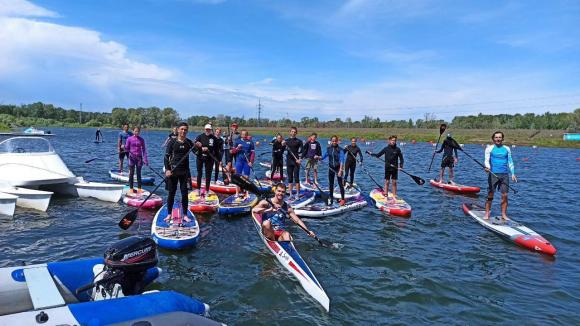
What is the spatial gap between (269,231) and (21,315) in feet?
17.3

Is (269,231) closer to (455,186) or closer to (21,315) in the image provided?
(21,315)

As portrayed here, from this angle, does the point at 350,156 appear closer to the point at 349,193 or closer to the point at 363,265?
the point at 349,193

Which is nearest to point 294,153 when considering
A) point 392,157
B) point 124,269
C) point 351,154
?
point 351,154

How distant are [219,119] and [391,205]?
107188 mm

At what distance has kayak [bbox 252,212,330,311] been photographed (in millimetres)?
6797

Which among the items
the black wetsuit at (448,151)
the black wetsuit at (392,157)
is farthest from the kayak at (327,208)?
the black wetsuit at (448,151)

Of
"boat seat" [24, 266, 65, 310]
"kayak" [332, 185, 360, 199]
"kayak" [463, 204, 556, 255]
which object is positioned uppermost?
"boat seat" [24, 266, 65, 310]

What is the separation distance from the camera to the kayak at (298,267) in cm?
680

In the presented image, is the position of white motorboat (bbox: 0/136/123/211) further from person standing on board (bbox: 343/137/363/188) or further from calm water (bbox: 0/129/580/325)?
person standing on board (bbox: 343/137/363/188)

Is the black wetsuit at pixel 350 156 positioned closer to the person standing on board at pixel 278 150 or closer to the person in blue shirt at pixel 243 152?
the person standing on board at pixel 278 150

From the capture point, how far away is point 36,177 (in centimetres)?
1311

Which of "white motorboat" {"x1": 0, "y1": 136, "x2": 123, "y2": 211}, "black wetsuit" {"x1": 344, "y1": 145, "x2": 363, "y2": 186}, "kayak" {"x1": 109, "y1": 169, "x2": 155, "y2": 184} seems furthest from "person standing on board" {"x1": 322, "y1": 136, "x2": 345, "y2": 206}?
"kayak" {"x1": 109, "y1": 169, "x2": 155, "y2": 184}

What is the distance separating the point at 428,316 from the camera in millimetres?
6688

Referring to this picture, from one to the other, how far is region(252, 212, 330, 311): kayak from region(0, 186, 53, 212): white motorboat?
7.40 m
